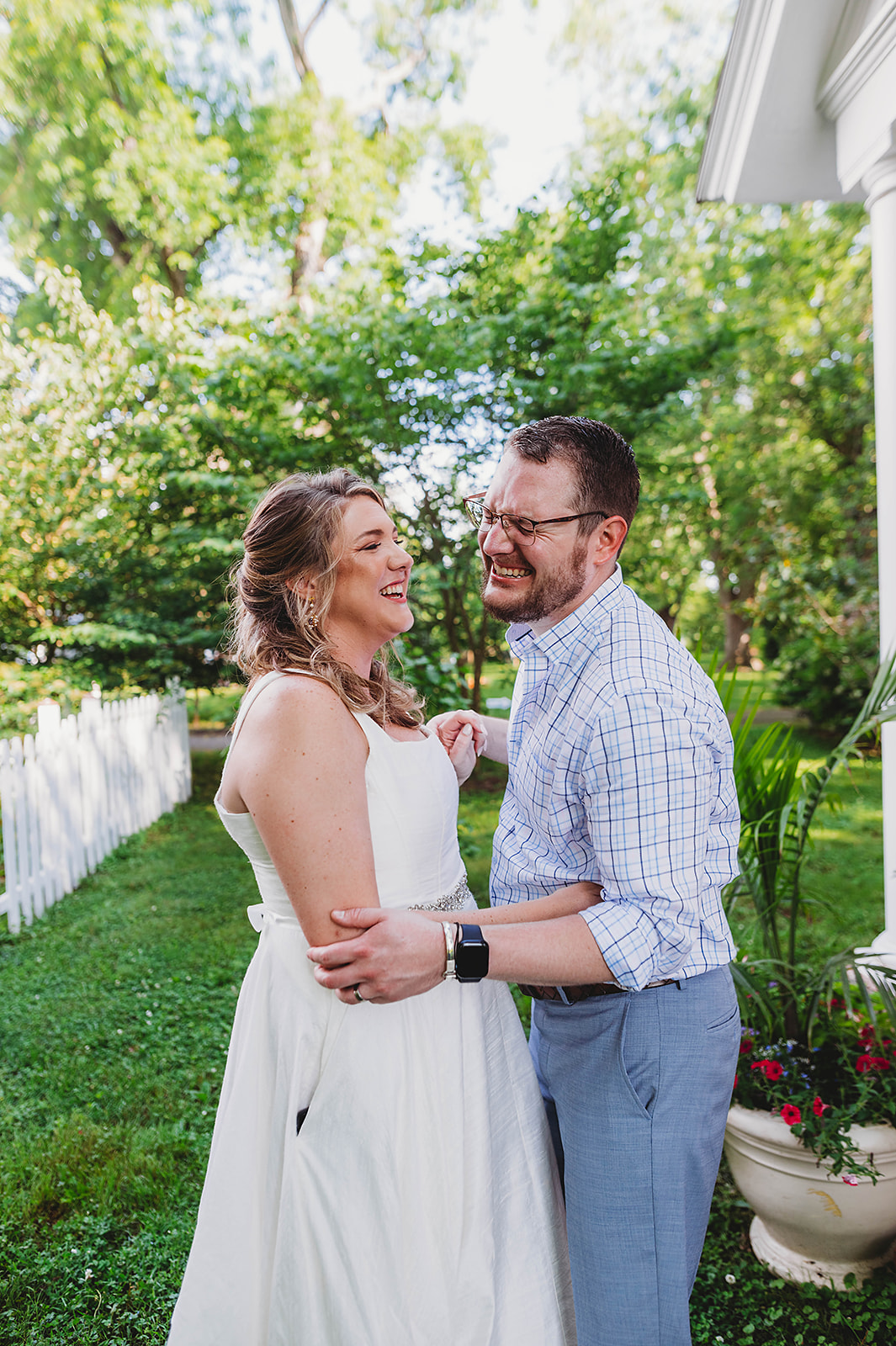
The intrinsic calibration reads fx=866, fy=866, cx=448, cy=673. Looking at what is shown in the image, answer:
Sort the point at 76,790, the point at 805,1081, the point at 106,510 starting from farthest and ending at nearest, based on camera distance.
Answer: the point at 106,510 < the point at 76,790 < the point at 805,1081

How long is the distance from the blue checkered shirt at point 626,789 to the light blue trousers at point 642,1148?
12 centimetres

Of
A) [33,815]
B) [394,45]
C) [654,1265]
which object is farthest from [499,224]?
[394,45]

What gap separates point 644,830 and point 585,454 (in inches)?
33.3

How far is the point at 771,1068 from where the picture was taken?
2.74 meters

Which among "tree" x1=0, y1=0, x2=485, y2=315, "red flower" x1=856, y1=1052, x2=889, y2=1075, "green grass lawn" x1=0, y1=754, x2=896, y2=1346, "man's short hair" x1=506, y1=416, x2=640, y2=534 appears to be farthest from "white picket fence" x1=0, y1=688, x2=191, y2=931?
"tree" x1=0, y1=0, x2=485, y2=315

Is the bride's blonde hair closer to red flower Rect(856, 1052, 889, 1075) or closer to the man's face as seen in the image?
the man's face

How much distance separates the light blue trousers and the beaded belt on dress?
331 mm

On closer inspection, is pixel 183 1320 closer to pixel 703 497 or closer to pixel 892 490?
pixel 892 490

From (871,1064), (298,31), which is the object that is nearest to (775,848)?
(871,1064)

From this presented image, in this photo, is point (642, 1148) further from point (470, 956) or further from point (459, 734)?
point (459, 734)

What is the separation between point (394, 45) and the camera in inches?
618

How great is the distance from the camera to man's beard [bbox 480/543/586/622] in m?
1.91

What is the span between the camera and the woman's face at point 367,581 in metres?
1.98

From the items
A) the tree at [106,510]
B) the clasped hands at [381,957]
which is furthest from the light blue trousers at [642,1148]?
the tree at [106,510]
